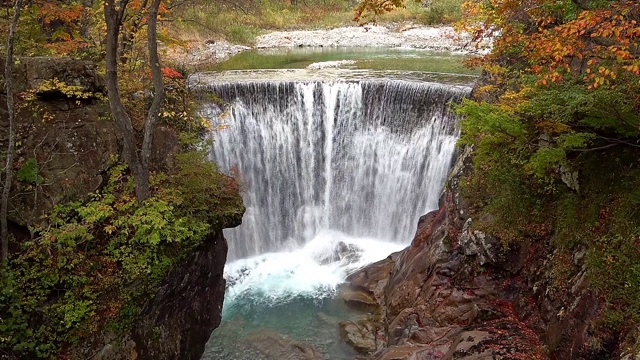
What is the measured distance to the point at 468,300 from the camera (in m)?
8.19

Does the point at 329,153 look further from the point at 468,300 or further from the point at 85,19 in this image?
the point at 85,19

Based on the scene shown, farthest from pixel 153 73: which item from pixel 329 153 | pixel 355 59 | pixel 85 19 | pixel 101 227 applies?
pixel 355 59

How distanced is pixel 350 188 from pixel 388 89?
11.1 feet

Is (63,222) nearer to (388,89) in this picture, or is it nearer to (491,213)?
(491,213)

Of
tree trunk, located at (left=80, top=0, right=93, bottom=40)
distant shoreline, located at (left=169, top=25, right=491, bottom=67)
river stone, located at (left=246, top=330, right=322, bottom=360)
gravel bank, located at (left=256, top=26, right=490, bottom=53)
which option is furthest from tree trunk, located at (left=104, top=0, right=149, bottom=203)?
gravel bank, located at (left=256, top=26, right=490, bottom=53)

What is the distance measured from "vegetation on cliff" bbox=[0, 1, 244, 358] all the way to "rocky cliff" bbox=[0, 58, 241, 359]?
0.14 feet

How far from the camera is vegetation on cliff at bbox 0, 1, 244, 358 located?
6387 mm

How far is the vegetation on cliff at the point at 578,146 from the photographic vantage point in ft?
17.0

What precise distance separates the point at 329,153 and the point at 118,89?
8075 millimetres

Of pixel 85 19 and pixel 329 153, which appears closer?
pixel 85 19

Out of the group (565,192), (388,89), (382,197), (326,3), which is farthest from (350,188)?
(326,3)

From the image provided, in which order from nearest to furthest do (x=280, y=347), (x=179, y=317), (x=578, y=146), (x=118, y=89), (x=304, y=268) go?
1. (x=578, y=146)
2. (x=118, y=89)
3. (x=179, y=317)
4. (x=280, y=347)
5. (x=304, y=268)

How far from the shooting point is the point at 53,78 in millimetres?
7832

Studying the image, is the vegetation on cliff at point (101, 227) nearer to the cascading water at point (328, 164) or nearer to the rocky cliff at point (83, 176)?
the rocky cliff at point (83, 176)
